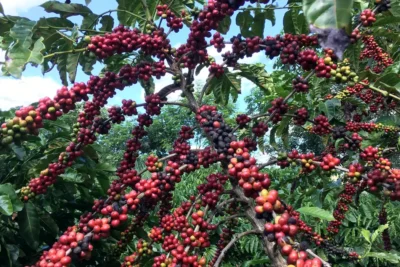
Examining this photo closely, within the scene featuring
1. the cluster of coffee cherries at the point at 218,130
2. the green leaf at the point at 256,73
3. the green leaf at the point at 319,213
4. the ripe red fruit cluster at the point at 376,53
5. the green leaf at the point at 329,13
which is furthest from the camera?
the ripe red fruit cluster at the point at 376,53

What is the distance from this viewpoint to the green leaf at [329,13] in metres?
0.74

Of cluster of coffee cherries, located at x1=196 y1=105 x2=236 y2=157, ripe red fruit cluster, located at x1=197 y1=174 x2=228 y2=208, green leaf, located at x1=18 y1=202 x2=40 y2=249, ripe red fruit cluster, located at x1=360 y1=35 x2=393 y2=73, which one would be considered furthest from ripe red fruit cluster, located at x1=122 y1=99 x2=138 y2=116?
ripe red fruit cluster, located at x1=360 y1=35 x2=393 y2=73

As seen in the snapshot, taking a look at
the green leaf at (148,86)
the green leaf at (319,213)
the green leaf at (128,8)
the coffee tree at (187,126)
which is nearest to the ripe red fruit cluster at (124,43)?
the coffee tree at (187,126)

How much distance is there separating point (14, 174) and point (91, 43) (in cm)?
139

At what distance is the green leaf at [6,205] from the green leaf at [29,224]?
32 centimetres

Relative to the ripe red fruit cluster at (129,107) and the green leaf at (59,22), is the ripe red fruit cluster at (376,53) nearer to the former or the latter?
the ripe red fruit cluster at (129,107)

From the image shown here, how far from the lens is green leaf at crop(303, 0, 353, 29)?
2.44ft

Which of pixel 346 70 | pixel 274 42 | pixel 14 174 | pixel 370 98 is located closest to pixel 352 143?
pixel 346 70

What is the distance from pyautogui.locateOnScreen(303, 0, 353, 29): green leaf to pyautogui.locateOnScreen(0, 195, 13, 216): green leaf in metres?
1.71

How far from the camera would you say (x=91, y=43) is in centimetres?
171

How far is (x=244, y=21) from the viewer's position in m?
2.61

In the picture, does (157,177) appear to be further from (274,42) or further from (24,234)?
(24,234)

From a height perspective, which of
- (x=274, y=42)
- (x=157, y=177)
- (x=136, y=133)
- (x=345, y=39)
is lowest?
(x=157, y=177)

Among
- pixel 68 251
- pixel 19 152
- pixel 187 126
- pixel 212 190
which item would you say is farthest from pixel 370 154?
pixel 19 152
